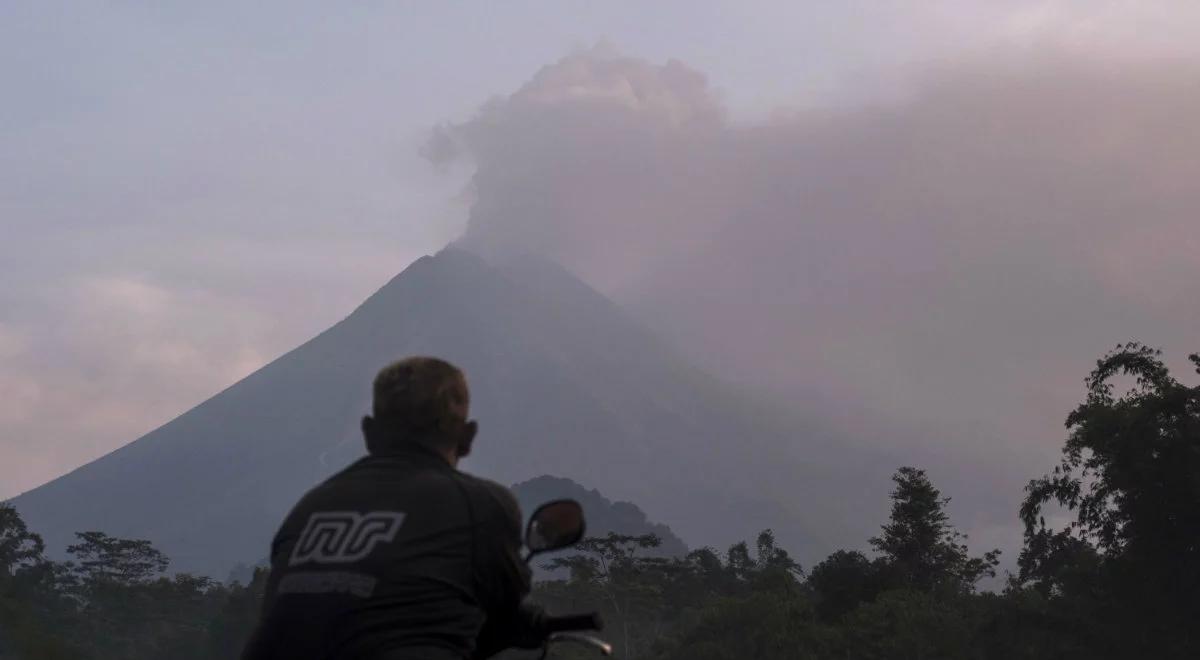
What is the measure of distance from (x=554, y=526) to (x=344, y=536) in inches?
21.5

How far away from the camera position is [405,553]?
10.6 ft

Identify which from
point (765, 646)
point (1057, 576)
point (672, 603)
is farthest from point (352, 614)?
point (672, 603)

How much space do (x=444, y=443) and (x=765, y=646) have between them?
118 feet

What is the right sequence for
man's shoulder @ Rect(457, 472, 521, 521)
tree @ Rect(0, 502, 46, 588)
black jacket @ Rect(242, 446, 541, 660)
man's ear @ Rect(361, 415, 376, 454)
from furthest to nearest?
tree @ Rect(0, 502, 46, 588)
man's ear @ Rect(361, 415, 376, 454)
man's shoulder @ Rect(457, 472, 521, 521)
black jacket @ Rect(242, 446, 541, 660)

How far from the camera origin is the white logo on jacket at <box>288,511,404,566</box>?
323 centimetres

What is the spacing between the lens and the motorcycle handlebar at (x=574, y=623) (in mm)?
3516

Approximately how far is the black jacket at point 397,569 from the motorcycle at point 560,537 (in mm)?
49

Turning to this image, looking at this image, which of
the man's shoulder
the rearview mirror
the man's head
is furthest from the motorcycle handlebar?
the man's head

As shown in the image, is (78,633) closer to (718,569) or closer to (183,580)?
(183,580)

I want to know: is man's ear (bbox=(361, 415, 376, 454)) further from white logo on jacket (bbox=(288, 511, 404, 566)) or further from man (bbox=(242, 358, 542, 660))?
white logo on jacket (bbox=(288, 511, 404, 566))

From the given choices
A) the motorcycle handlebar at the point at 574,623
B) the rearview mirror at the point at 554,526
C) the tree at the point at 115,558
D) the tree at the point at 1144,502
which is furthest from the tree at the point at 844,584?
the rearview mirror at the point at 554,526

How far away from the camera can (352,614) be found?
3.16 metres

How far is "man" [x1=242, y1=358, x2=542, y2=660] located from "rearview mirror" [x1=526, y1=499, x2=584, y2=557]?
5 cm

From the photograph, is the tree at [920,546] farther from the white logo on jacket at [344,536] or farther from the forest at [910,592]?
the white logo on jacket at [344,536]
